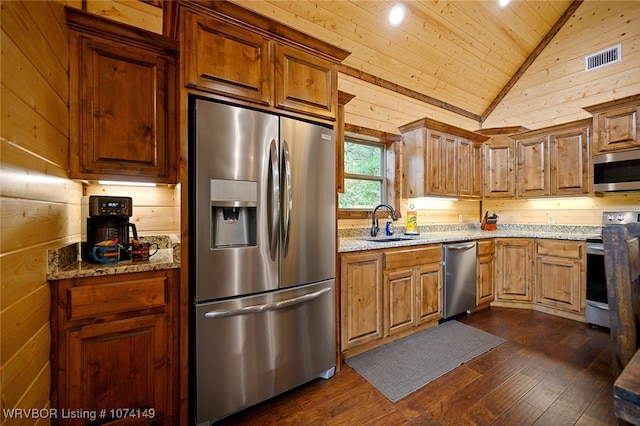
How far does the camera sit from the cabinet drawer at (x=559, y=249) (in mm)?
2988

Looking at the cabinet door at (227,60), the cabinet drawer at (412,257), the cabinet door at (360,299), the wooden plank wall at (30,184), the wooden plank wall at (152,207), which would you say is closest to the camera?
the wooden plank wall at (30,184)

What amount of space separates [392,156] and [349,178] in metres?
0.73

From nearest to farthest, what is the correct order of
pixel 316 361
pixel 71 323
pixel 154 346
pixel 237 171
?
pixel 71 323 → pixel 154 346 → pixel 237 171 → pixel 316 361

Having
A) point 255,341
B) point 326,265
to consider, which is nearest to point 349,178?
point 326,265

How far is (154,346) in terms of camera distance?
4.86 ft

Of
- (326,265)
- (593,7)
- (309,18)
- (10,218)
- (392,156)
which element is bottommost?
(326,265)

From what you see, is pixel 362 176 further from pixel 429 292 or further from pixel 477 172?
pixel 477 172

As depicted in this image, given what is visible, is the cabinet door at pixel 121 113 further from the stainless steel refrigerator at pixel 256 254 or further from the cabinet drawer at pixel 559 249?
the cabinet drawer at pixel 559 249

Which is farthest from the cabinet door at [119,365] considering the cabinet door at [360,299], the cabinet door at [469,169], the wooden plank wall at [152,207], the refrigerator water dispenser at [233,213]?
the cabinet door at [469,169]

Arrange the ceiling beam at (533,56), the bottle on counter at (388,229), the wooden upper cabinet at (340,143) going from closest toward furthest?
the wooden upper cabinet at (340,143), the bottle on counter at (388,229), the ceiling beam at (533,56)

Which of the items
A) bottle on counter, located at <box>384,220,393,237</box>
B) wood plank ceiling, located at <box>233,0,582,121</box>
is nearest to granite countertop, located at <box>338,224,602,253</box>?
bottle on counter, located at <box>384,220,393,237</box>

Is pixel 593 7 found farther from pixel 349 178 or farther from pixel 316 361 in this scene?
pixel 316 361

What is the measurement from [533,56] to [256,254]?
487 centimetres

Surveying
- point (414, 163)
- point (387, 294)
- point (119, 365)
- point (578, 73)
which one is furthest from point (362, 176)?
point (578, 73)
